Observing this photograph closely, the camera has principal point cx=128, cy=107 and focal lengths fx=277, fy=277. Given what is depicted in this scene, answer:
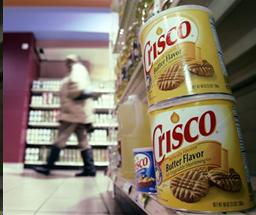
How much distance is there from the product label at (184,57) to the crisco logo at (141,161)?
0.28 metres

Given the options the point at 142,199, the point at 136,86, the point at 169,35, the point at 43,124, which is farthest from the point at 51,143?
the point at 169,35

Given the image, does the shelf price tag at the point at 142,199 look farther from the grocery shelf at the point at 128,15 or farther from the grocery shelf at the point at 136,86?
the grocery shelf at the point at 128,15

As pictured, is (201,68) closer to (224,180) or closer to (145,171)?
(224,180)

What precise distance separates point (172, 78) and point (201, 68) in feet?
0.21

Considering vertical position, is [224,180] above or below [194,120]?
below

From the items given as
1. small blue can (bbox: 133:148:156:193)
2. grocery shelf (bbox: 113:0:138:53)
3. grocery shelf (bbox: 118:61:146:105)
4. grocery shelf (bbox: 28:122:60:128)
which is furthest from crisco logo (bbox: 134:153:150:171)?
grocery shelf (bbox: 28:122:60:128)

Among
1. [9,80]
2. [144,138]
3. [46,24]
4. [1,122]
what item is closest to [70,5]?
[46,24]

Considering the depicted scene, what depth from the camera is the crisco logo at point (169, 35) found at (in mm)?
606

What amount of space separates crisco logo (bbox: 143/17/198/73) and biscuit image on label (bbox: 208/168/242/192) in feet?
0.92

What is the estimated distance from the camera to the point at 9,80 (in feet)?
17.4

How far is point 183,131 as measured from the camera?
57 centimetres

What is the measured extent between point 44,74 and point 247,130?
596 centimetres

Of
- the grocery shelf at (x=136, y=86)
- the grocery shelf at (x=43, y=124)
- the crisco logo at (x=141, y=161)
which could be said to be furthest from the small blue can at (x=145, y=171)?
the grocery shelf at (x=43, y=124)

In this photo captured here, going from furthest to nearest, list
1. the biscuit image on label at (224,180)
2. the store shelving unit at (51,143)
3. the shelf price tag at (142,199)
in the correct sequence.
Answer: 1. the store shelving unit at (51,143)
2. the shelf price tag at (142,199)
3. the biscuit image on label at (224,180)
